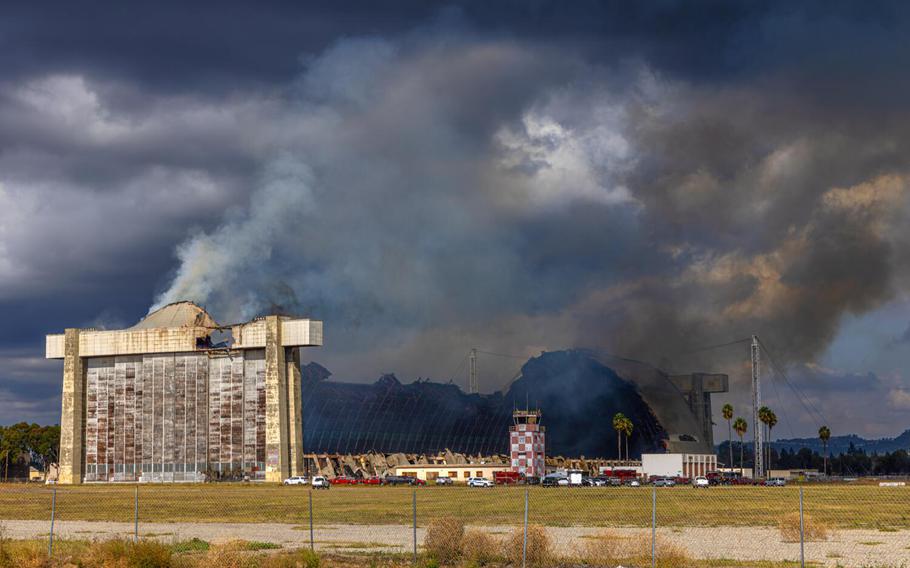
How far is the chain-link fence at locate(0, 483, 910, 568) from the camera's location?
34.2 metres

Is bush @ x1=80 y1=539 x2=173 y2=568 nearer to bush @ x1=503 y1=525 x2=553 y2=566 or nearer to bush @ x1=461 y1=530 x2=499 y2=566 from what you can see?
bush @ x1=461 y1=530 x2=499 y2=566

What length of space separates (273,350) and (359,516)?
281 feet

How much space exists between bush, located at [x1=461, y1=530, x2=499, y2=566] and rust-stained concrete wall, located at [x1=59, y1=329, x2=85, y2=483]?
5411 inches

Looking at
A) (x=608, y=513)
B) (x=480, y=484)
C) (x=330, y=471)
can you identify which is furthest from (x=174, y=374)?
(x=608, y=513)

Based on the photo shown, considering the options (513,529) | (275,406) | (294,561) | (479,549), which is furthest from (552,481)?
(294,561)

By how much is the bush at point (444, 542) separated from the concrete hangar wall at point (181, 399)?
113 m

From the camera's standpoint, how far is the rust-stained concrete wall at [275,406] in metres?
145

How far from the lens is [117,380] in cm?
15812

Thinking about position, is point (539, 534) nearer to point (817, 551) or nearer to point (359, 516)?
point (817, 551)

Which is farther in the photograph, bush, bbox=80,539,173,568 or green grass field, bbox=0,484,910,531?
green grass field, bbox=0,484,910,531

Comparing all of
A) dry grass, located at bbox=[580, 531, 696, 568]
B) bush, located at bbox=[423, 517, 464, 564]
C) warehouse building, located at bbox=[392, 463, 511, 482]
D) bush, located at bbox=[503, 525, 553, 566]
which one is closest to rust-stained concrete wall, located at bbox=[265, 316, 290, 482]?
warehouse building, located at bbox=[392, 463, 511, 482]

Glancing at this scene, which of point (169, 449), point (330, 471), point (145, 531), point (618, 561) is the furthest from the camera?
point (330, 471)

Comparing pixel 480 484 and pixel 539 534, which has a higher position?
pixel 539 534

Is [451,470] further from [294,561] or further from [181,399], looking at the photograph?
[294,561]
